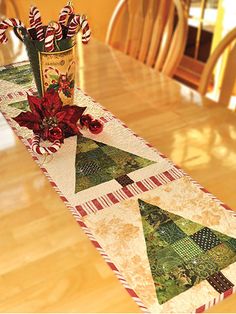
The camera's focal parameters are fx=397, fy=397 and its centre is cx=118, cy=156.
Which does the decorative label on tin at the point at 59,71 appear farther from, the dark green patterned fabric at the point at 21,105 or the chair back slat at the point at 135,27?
the chair back slat at the point at 135,27

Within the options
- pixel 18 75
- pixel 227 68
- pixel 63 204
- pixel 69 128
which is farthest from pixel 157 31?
pixel 63 204

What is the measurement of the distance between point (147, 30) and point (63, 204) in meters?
1.13

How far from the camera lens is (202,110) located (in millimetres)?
1186

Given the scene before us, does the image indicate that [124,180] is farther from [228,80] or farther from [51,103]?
[228,80]

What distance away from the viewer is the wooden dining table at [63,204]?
25.8 inches

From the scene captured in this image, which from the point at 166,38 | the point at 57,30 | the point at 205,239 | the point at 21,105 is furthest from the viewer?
the point at 166,38

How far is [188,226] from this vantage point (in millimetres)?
779

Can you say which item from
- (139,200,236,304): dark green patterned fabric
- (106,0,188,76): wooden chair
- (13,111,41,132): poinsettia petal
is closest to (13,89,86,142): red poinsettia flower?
(13,111,41,132): poinsettia petal

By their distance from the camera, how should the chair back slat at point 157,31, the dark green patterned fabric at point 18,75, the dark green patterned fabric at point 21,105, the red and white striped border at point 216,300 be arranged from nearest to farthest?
the red and white striped border at point 216,300 < the dark green patterned fabric at point 21,105 < the dark green patterned fabric at point 18,75 < the chair back slat at point 157,31

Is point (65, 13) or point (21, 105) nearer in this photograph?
point (65, 13)

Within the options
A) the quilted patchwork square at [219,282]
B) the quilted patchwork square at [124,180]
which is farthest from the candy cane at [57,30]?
the quilted patchwork square at [219,282]

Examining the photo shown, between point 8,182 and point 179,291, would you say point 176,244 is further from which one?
point 8,182

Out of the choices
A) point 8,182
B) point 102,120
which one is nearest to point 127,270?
point 8,182

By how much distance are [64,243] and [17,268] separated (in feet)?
0.32
